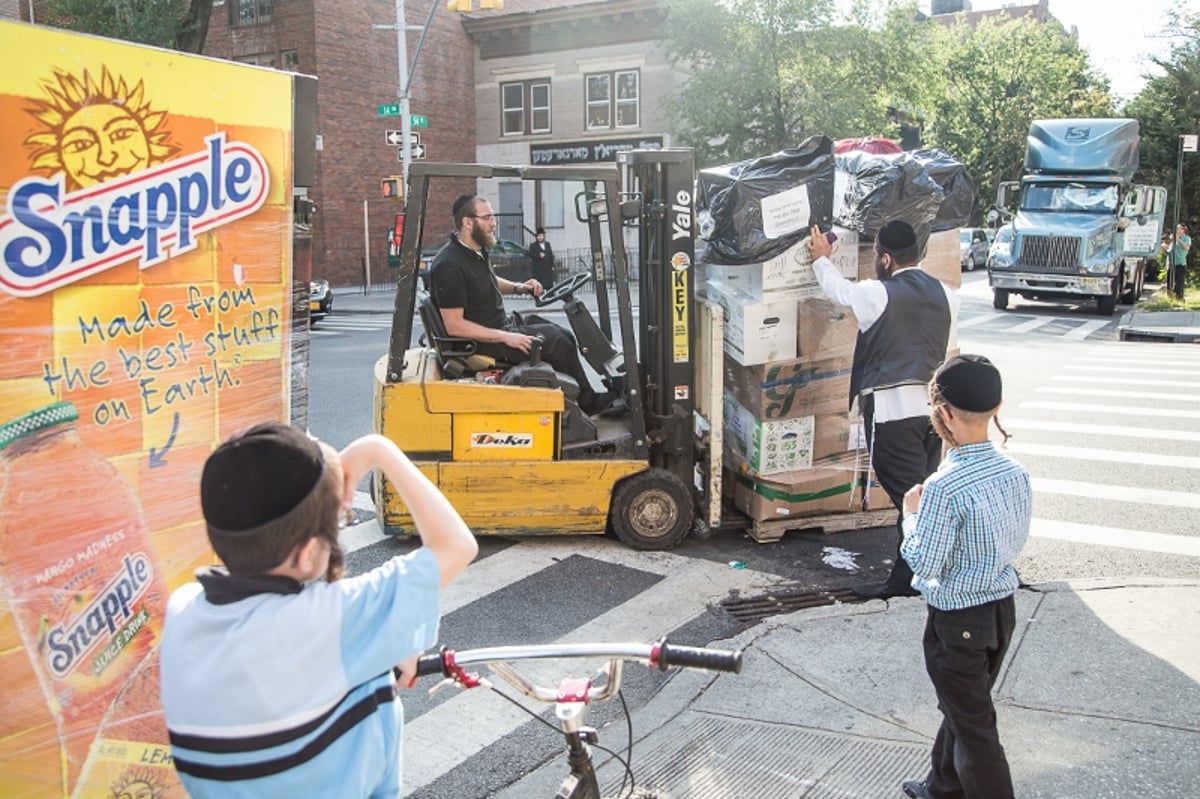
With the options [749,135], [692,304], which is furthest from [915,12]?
[692,304]

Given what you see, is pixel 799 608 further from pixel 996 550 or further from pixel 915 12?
pixel 915 12

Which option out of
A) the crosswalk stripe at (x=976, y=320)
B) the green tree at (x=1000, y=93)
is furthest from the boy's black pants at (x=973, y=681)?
the green tree at (x=1000, y=93)

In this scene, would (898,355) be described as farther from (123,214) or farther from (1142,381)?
(1142,381)

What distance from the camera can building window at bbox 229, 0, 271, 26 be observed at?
33.0m

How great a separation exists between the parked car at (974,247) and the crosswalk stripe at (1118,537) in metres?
32.2

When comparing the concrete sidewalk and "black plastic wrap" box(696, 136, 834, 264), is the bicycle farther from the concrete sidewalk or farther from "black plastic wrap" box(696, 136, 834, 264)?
"black plastic wrap" box(696, 136, 834, 264)

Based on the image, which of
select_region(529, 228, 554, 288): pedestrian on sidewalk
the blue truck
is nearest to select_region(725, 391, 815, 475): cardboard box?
the blue truck

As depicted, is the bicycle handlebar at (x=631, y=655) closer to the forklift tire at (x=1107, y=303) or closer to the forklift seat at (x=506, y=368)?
the forklift seat at (x=506, y=368)

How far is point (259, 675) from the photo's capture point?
1871 mm

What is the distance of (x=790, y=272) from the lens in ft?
21.8

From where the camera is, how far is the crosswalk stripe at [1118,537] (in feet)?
22.9

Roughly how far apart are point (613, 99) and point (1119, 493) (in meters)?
30.1

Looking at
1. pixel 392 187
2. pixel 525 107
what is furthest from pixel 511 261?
pixel 525 107

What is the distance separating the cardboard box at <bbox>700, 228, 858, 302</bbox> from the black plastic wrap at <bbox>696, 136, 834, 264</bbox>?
0.09 m
